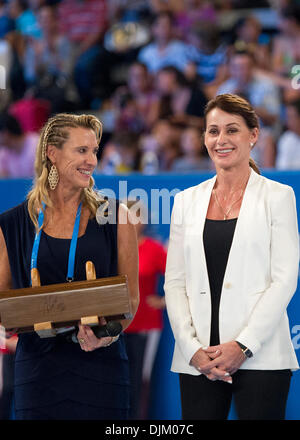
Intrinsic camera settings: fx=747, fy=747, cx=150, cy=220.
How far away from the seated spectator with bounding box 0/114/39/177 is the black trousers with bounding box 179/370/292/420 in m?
3.43

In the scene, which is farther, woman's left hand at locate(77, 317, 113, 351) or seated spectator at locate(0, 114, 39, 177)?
seated spectator at locate(0, 114, 39, 177)

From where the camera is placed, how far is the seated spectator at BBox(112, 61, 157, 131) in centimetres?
658

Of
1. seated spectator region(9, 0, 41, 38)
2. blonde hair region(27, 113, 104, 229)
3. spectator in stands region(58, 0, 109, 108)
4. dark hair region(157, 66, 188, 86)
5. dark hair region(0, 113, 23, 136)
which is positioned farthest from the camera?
seated spectator region(9, 0, 41, 38)

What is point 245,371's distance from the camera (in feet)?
8.45

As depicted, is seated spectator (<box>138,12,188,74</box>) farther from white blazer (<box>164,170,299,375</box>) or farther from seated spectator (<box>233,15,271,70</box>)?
white blazer (<box>164,170,299,375</box>)

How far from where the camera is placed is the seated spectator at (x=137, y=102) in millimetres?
6582

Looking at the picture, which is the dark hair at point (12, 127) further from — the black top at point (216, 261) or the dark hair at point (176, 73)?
the black top at point (216, 261)

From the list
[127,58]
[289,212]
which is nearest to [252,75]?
[127,58]

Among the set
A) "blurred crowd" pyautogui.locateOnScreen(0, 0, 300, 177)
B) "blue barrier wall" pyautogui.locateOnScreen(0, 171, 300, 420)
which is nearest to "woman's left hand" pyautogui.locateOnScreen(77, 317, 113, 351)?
"blue barrier wall" pyautogui.locateOnScreen(0, 171, 300, 420)

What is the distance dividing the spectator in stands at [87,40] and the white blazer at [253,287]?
505cm

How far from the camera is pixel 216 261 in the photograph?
2646 mm

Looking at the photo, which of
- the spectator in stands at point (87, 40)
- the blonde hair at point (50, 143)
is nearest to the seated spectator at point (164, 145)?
the spectator in stands at point (87, 40)
